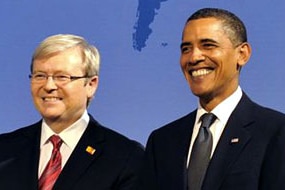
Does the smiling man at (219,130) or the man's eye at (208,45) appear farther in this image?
the man's eye at (208,45)

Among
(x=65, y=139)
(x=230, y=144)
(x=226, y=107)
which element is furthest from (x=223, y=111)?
(x=65, y=139)

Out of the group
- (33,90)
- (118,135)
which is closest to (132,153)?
(118,135)

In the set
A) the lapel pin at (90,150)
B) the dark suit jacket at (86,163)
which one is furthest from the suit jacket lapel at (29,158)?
the lapel pin at (90,150)

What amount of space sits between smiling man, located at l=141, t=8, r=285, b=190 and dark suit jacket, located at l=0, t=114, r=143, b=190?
0.15 meters

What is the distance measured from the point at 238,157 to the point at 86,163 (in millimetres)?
706

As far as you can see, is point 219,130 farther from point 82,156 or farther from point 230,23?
point 82,156

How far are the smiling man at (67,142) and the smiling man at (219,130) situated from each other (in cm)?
21

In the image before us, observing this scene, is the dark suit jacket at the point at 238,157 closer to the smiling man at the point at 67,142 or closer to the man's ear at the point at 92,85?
the smiling man at the point at 67,142

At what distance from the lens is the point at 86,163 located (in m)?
2.37

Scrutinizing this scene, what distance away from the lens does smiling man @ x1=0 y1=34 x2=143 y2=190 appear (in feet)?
7.68

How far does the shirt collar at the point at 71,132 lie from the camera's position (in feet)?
8.03

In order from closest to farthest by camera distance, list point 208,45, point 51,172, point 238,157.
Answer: point 238,157, point 208,45, point 51,172

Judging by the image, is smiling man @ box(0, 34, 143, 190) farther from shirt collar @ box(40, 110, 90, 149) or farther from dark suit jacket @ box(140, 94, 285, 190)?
dark suit jacket @ box(140, 94, 285, 190)

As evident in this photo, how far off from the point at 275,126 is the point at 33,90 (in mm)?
1064
